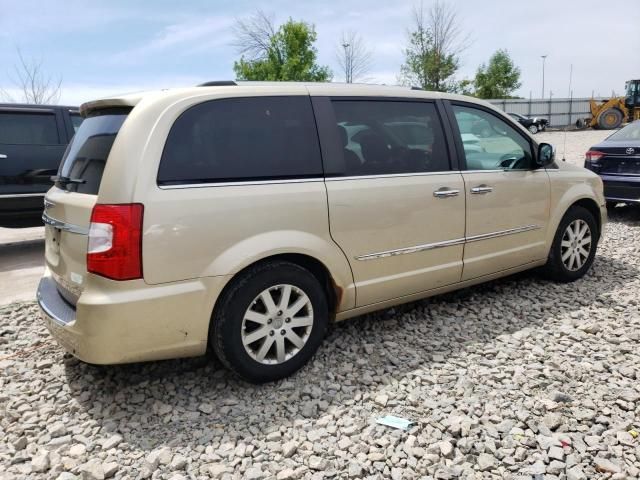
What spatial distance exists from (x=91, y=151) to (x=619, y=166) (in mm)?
7274

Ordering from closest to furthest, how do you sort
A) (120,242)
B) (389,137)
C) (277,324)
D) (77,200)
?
(120,242) → (77,200) → (277,324) → (389,137)

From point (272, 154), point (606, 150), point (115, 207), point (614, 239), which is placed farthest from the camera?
point (606, 150)

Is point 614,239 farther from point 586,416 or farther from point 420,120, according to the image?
point 586,416

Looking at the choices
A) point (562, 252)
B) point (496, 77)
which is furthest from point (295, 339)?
point (496, 77)

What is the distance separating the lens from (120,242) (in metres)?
2.59

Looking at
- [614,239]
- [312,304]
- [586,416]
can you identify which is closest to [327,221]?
[312,304]

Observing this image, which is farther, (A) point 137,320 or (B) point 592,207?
(B) point 592,207

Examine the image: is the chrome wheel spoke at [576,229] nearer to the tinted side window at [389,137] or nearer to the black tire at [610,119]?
the tinted side window at [389,137]

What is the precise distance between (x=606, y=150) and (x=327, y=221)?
250 inches

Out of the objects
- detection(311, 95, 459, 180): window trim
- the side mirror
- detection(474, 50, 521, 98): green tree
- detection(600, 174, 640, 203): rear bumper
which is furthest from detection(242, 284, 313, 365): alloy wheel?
detection(474, 50, 521, 98): green tree

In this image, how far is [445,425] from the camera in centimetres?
270

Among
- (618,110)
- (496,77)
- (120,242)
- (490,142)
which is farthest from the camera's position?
(496,77)

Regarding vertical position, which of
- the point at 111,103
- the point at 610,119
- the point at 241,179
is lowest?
the point at 241,179

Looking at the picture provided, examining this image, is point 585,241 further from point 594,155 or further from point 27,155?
point 27,155
